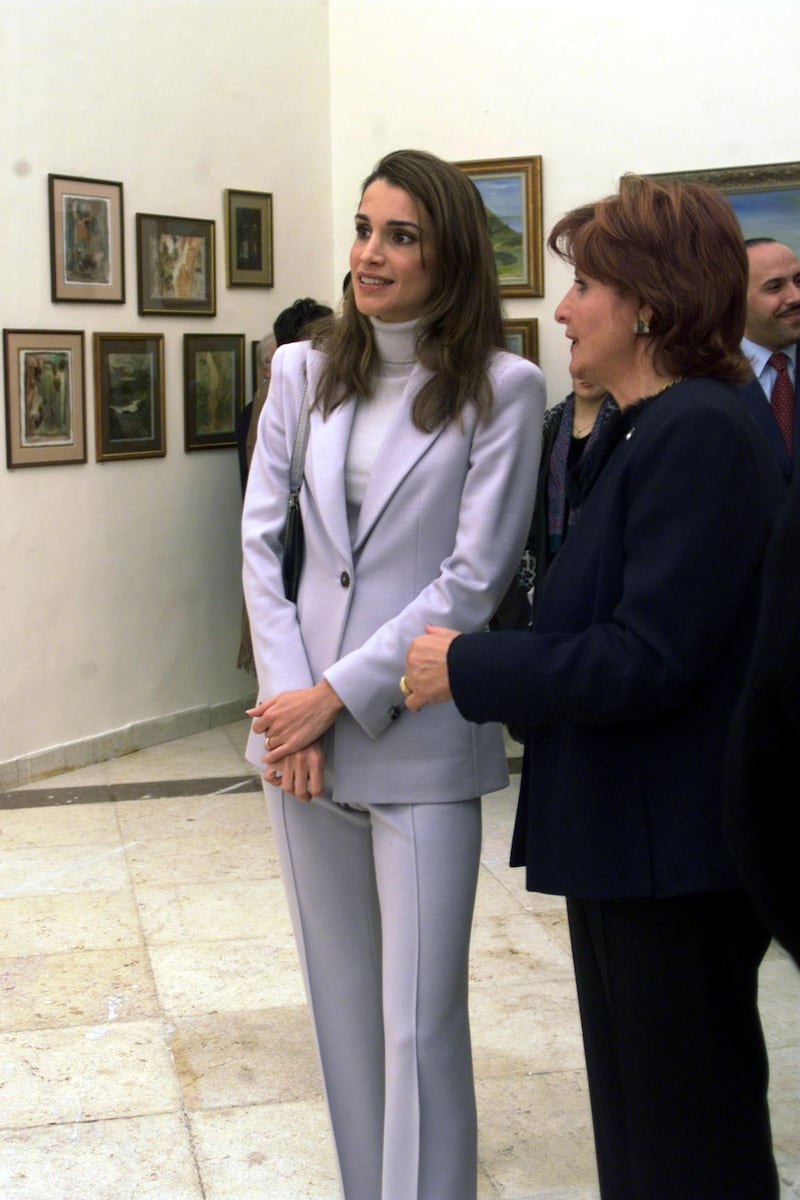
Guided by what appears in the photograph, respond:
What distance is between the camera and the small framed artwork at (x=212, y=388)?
293 inches

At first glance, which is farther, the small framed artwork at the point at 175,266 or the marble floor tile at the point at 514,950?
the small framed artwork at the point at 175,266

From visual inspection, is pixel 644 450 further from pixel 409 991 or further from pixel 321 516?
pixel 409 991

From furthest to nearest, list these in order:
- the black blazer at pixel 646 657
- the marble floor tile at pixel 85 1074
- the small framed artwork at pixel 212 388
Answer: the small framed artwork at pixel 212 388, the marble floor tile at pixel 85 1074, the black blazer at pixel 646 657

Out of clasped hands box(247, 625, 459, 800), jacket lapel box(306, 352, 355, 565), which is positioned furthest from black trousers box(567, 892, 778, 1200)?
jacket lapel box(306, 352, 355, 565)

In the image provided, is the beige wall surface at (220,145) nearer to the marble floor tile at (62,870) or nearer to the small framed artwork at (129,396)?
the small framed artwork at (129,396)

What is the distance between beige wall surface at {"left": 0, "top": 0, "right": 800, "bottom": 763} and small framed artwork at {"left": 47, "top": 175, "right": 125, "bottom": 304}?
6cm

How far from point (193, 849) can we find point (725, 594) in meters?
3.85

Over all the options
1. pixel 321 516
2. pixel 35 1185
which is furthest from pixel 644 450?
pixel 35 1185

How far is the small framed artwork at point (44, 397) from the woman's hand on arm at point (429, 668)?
4.58 metres

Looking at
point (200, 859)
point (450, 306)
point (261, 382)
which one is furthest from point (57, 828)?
point (450, 306)

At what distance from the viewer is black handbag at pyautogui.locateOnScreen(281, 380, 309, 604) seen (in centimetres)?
263

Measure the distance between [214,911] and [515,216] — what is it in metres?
3.99

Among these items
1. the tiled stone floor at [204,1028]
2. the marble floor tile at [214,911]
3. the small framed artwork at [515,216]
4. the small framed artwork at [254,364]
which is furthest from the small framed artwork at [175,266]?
the marble floor tile at [214,911]

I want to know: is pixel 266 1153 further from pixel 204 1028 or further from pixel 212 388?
pixel 212 388
